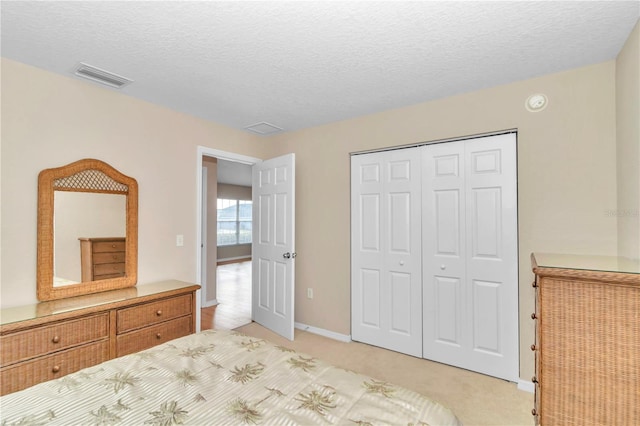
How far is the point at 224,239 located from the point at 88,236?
7.26 meters

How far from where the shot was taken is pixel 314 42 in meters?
1.93

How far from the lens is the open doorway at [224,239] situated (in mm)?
4027

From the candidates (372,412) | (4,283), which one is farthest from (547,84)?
(4,283)

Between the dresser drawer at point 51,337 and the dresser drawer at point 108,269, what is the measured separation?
1.66ft

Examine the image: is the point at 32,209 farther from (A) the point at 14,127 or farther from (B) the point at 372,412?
(B) the point at 372,412

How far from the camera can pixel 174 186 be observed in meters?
3.16

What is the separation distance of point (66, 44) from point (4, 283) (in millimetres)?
1627

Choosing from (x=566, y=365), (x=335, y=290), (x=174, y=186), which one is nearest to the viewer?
(x=566, y=365)

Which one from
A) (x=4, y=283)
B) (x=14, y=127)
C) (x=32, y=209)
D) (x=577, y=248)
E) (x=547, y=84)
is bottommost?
(x=4, y=283)

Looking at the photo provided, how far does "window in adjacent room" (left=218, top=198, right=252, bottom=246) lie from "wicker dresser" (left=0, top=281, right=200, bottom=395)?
7.01 metres

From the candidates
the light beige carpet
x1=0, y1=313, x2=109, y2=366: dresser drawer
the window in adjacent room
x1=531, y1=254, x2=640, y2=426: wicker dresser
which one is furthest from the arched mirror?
the window in adjacent room

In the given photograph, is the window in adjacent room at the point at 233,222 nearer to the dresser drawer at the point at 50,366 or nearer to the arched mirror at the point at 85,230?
the arched mirror at the point at 85,230

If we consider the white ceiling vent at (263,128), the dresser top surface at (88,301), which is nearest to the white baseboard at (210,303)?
the dresser top surface at (88,301)

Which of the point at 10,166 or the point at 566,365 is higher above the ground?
the point at 10,166
